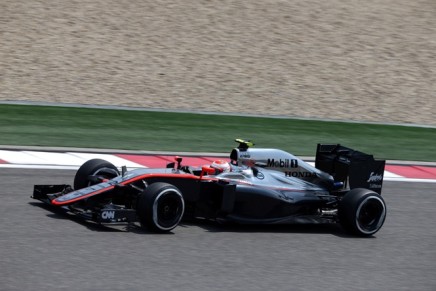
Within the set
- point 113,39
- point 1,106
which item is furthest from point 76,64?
point 1,106

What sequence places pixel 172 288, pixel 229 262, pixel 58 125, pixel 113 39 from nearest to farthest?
1. pixel 172 288
2. pixel 229 262
3. pixel 58 125
4. pixel 113 39

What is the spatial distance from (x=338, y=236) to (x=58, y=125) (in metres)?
7.66

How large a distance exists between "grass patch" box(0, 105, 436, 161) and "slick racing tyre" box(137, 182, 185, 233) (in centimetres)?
564

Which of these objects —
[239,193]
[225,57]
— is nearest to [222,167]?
[239,193]

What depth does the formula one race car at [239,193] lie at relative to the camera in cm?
988

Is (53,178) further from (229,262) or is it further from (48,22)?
(48,22)

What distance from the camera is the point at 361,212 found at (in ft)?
35.2

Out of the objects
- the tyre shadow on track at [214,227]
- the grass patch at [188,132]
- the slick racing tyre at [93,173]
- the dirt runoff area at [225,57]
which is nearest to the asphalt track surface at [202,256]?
the tyre shadow on track at [214,227]

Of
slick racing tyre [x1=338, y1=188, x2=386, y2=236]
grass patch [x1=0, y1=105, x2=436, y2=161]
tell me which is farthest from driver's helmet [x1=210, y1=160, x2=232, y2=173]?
grass patch [x1=0, y1=105, x2=436, y2=161]

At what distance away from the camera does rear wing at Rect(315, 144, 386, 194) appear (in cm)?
1133

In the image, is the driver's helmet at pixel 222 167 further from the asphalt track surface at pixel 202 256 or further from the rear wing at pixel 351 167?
the rear wing at pixel 351 167

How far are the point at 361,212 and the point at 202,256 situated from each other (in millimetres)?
2450

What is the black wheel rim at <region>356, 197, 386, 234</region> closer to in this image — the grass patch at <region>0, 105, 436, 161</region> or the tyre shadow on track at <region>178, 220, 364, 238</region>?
the tyre shadow on track at <region>178, 220, 364, 238</region>

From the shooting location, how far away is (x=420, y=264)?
977 cm
